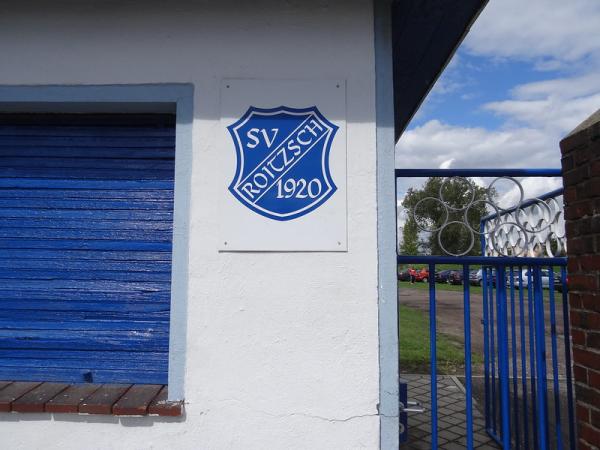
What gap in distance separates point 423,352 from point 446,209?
5539 mm

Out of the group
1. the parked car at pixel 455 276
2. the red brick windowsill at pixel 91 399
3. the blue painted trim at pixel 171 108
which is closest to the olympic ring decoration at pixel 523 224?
the blue painted trim at pixel 171 108

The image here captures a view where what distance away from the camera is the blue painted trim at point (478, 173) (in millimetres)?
2436

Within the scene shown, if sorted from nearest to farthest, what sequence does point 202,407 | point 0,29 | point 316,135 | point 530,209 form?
point 202,407 → point 316,135 → point 0,29 → point 530,209

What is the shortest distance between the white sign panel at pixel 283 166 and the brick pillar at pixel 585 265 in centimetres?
111

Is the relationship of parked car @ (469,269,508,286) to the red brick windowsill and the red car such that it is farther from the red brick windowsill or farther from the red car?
the red brick windowsill

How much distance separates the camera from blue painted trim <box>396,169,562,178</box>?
2436 millimetres

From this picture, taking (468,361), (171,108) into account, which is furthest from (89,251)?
(468,361)

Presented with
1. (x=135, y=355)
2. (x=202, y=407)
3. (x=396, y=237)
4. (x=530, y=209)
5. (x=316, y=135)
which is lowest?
(x=202, y=407)

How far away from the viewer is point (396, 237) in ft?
7.34

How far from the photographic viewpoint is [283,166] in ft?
7.32

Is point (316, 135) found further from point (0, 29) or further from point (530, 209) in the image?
point (0, 29)

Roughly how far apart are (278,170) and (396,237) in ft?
2.37

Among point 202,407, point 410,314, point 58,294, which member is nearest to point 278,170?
point 202,407

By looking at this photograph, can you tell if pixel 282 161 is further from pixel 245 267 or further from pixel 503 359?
pixel 503 359
